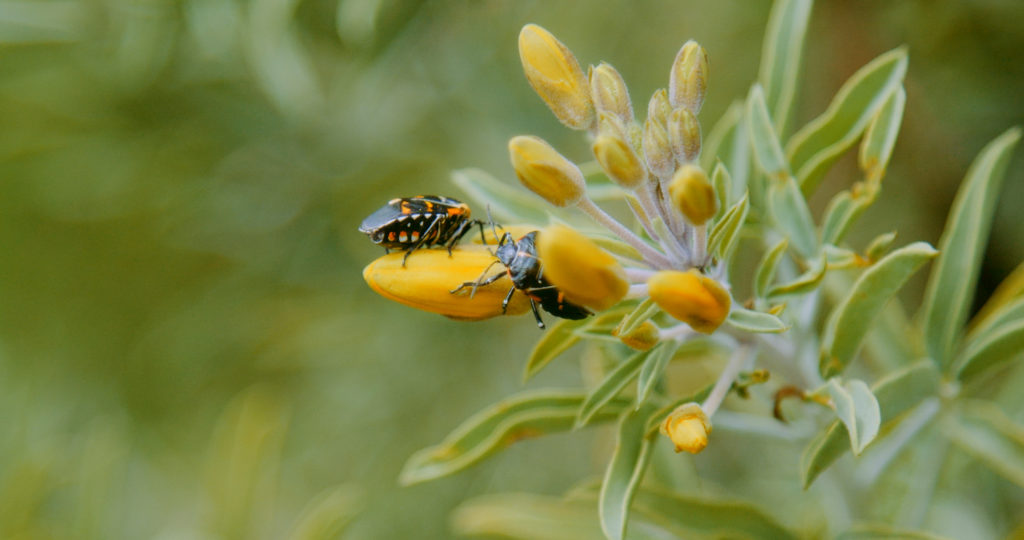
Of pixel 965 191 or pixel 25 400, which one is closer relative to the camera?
pixel 965 191

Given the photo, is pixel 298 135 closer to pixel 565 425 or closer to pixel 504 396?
pixel 504 396

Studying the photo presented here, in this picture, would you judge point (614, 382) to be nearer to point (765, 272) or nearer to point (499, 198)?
point (765, 272)

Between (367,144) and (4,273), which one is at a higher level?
(4,273)

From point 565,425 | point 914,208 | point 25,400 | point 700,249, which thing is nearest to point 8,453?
point 25,400

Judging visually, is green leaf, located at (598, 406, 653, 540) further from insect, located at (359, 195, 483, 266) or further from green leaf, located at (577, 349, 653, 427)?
insect, located at (359, 195, 483, 266)

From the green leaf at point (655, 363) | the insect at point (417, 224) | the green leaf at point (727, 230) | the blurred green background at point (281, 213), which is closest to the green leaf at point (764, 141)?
the green leaf at point (727, 230)

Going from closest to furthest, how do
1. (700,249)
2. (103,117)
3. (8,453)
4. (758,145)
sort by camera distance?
(700,249)
(758,145)
(8,453)
(103,117)

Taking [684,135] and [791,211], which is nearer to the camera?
[684,135]

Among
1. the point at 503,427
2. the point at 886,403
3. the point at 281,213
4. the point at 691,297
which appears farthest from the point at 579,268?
the point at 281,213
